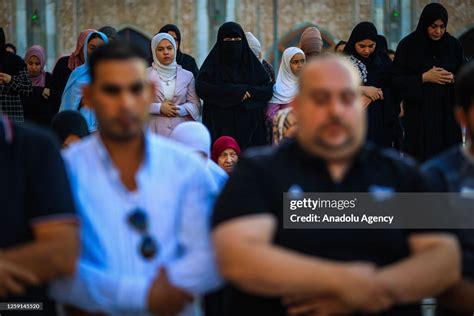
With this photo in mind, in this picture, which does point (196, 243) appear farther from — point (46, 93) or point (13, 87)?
point (46, 93)

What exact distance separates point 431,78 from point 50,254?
6981 millimetres

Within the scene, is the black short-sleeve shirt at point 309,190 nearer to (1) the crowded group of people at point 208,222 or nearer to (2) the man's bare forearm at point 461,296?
(1) the crowded group of people at point 208,222

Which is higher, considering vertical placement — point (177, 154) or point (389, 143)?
point (177, 154)

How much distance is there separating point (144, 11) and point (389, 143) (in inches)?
721

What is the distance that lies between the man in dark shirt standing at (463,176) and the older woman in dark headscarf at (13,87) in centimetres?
674

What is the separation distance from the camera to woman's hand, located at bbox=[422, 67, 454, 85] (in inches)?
403

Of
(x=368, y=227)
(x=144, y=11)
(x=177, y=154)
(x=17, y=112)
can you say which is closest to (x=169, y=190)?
(x=177, y=154)

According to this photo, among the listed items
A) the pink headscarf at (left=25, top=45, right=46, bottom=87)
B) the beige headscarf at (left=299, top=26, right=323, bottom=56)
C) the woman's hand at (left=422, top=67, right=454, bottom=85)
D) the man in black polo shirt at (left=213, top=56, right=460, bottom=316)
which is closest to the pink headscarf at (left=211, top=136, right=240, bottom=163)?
the woman's hand at (left=422, top=67, right=454, bottom=85)

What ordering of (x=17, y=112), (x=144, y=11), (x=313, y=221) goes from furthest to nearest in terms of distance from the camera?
(x=144, y=11) < (x=17, y=112) < (x=313, y=221)

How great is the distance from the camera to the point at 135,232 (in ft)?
13.1

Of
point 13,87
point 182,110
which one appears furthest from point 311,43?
point 13,87

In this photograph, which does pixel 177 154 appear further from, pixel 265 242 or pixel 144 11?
pixel 144 11

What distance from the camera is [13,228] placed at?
400 cm

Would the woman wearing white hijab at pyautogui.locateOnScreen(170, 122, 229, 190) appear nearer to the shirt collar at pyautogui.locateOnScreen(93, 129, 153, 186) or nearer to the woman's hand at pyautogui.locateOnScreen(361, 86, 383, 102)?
the shirt collar at pyautogui.locateOnScreen(93, 129, 153, 186)
